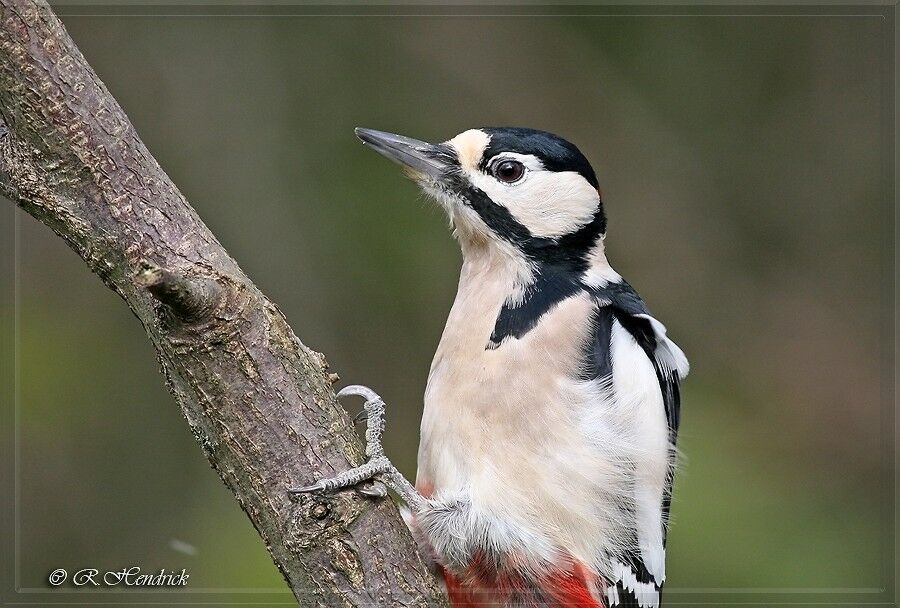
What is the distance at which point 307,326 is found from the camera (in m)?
3.75

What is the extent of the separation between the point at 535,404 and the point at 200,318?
27.9 inches

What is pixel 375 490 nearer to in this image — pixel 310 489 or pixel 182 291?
pixel 310 489

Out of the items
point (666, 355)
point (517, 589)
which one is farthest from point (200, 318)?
point (666, 355)

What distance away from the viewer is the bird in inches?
72.0

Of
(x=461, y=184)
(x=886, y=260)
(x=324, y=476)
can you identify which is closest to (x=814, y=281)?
(x=886, y=260)

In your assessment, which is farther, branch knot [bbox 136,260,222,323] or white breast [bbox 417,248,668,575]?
white breast [bbox 417,248,668,575]

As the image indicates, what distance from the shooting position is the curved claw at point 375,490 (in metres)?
1.58

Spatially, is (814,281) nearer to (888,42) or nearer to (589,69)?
(888,42)

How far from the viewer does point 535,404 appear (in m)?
1.87

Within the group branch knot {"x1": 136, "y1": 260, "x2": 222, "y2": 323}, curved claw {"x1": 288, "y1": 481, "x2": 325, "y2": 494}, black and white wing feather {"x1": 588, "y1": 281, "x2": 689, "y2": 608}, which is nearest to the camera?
branch knot {"x1": 136, "y1": 260, "x2": 222, "y2": 323}

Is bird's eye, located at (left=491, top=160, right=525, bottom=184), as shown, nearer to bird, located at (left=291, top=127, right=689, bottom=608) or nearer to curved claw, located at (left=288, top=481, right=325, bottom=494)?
bird, located at (left=291, top=127, right=689, bottom=608)

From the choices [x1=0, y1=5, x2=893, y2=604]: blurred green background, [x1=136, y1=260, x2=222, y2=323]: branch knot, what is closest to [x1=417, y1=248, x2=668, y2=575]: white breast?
[x1=136, y1=260, x2=222, y2=323]: branch knot

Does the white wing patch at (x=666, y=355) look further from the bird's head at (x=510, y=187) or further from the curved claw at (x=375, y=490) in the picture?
the curved claw at (x=375, y=490)

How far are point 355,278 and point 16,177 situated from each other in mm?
2365
